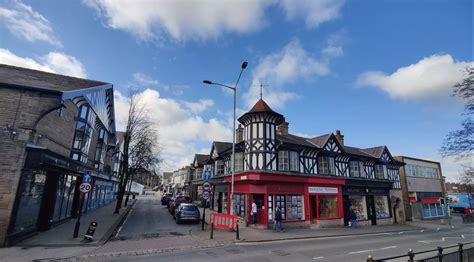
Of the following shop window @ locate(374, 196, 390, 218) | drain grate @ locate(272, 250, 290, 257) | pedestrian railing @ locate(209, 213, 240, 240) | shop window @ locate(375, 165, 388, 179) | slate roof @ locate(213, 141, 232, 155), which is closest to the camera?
drain grate @ locate(272, 250, 290, 257)

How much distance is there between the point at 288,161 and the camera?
20234 millimetres

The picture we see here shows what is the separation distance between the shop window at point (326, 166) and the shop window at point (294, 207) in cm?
415

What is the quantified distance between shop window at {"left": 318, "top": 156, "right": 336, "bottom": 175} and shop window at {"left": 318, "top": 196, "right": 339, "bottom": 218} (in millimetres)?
2431

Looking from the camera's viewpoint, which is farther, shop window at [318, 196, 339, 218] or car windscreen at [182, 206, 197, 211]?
shop window at [318, 196, 339, 218]

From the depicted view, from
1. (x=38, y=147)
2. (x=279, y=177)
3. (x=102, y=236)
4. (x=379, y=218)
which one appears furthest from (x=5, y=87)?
(x=379, y=218)

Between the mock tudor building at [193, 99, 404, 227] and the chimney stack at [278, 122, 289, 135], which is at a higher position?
the chimney stack at [278, 122, 289, 135]

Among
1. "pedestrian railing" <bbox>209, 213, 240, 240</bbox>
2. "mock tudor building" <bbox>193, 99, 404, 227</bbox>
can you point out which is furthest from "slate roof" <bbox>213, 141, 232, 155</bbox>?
"pedestrian railing" <bbox>209, 213, 240, 240</bbox>

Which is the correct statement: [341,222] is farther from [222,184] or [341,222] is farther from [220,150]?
[220,150]

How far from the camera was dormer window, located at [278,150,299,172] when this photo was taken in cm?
1994

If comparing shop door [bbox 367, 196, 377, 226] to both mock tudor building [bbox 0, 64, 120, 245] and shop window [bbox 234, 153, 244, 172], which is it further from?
mock tudor building [bbox 0, 64, 120, 245]

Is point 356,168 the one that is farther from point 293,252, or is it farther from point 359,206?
point 293,252

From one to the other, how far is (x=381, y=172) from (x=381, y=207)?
13.8 feet

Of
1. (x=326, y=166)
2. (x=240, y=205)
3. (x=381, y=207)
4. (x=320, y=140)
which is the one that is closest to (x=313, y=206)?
(x=326, y=166)

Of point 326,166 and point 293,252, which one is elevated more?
point 326,166
